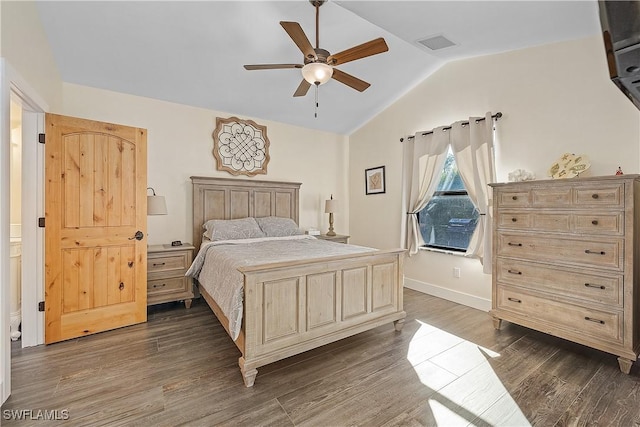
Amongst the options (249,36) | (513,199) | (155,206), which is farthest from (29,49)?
(513,199)

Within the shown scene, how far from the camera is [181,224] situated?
13.3 ft

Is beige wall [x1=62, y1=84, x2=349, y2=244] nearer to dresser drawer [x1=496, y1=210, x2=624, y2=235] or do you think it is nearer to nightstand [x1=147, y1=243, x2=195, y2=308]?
nightstand [x1=147, y1=243, x2=195, y2=308]

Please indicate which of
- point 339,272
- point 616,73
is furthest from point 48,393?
point 616,73

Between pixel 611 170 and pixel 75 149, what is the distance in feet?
15.9

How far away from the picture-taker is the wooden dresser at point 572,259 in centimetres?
225

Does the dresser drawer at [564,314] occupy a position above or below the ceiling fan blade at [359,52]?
below

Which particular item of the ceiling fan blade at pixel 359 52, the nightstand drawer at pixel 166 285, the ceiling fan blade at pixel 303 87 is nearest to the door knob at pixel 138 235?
the nightstand drawer at pixel 166 285

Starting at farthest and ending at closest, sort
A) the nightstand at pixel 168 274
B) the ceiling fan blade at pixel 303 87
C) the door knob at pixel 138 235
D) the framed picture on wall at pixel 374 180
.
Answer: the framed picture on wall at pixel 374 180 < the nightstand at pixel 168 274 < the door knob at pixel 138 235 < the ceiling fan blade at pixel 303 87

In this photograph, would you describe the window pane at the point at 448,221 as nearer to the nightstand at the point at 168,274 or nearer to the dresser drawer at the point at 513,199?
the dresser drawer at the point at 513,199

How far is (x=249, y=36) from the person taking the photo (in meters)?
3.07

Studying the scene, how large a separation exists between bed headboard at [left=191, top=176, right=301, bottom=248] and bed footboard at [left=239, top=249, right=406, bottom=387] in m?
2.26

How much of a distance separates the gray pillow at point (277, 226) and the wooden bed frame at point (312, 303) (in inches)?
46.7

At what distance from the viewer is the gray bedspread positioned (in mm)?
2221

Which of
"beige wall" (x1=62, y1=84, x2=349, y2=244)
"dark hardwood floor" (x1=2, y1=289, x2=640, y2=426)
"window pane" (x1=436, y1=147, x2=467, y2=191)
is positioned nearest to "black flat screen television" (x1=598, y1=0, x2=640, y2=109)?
"dark hardwood floor" (x1=2, y1=289, x2=640, y2=426)
